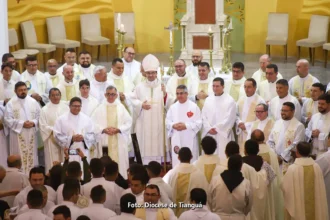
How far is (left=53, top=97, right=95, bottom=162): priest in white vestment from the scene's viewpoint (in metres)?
10.7

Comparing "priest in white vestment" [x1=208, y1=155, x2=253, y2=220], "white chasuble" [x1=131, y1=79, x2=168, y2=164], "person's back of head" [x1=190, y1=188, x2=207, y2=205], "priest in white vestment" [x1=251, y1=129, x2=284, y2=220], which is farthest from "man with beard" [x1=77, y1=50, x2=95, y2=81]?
"person's back of head" [x1=190, y1=188, x2=207, y2=205]

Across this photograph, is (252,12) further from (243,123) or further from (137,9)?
(243,123)

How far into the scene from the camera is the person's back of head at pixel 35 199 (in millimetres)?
7316

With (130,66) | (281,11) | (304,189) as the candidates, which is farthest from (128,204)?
(281,11)

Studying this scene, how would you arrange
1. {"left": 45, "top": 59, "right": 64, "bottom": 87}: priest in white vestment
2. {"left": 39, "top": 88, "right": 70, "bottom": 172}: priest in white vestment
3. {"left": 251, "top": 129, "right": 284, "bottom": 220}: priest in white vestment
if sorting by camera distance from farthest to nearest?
{"left": 45, "top": 59, "right": 64, "bottom": 87}: priest in white vestment, {"left": 39, "top": 88, "right": 70, "bottom": 172}: priest in white vestment, {"left": 251, "top": 129, "right": 284, "bottom": 220}: priest in white vestment

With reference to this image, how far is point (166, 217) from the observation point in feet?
24.6

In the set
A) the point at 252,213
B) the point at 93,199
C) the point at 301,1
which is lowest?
the point at 252,213

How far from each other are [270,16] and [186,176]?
Result: 31.8 feet

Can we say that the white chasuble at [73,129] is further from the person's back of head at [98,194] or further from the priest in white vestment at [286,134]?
the person's back of head at [98,194]

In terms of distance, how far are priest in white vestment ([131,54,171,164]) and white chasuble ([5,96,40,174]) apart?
1544mm

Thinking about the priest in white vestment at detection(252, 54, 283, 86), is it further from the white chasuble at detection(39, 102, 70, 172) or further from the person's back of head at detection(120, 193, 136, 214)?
the person's back of head at detection(120, 193, 136, 214)

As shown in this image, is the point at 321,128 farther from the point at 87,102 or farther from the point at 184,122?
the point at 87,102

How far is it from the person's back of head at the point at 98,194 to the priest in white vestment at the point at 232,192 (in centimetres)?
132

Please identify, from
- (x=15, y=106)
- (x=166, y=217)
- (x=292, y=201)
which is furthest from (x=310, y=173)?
(x=15, y=106)
